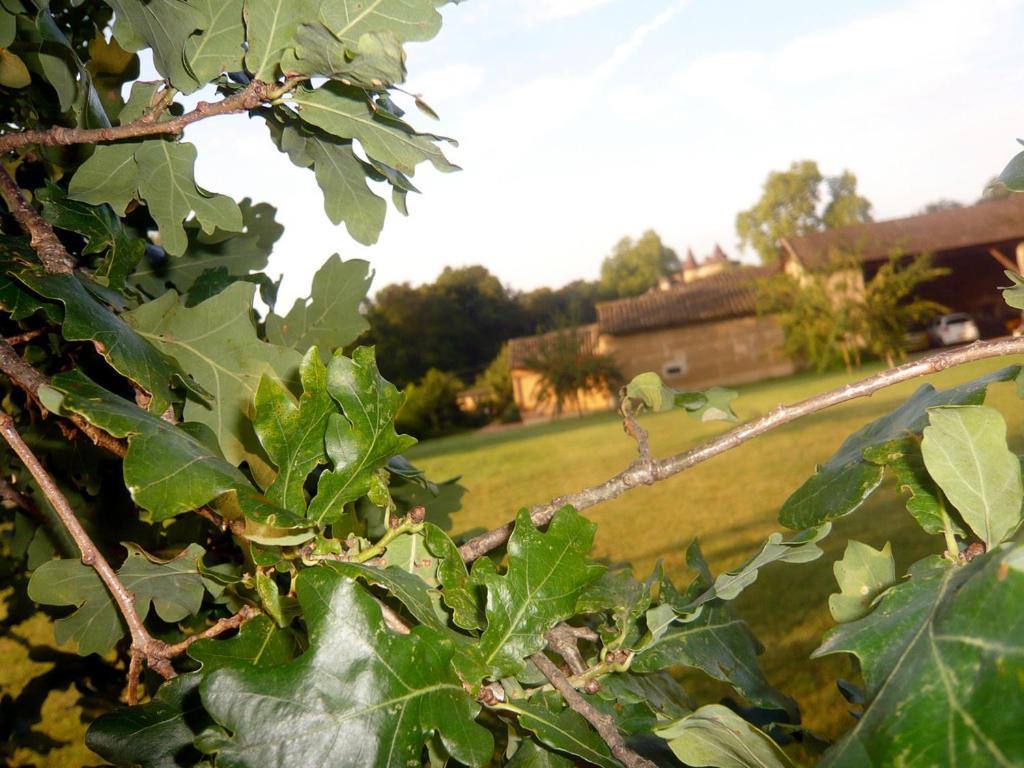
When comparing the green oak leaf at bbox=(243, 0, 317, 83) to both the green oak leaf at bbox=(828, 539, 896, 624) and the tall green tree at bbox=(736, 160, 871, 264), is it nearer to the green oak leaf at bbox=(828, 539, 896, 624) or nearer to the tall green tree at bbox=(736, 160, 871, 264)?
the green oak leaf at bbox=(828, 539, 896, 624)

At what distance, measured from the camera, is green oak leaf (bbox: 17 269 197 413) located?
520 mm

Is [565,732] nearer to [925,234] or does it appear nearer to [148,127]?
[148,127]

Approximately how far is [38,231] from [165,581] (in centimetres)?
30

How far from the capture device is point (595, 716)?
0.46 m

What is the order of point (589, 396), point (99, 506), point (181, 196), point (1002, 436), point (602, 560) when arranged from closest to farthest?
point (1002, 436)
point (181, 196)
point (602, 560)
point (99, 506)
point (589, 396)

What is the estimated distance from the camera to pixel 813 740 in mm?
581

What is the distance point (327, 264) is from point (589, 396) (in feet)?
64.8

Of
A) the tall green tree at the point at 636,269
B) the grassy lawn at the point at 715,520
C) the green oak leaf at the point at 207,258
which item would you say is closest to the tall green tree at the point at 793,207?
the tall green tree at the point at 636,269

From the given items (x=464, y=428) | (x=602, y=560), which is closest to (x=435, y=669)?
(x=602, y=560)

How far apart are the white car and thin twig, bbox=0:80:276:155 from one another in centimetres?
2049

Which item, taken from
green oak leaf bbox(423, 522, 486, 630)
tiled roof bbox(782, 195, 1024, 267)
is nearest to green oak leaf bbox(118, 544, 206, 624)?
green oak leaf bbox(423, 522, 486, 630)

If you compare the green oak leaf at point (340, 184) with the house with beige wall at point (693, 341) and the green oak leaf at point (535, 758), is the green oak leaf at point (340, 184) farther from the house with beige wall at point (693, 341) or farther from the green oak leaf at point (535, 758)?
the house with beige wall at point (693, 341)

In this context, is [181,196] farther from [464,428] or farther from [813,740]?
[464,428]

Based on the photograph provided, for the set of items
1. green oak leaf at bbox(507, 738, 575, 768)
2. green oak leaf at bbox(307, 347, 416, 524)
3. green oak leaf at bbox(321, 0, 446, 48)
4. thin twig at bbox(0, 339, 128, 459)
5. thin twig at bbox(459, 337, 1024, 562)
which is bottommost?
green oak leaf at bbox(507, 738, 575, 768)
